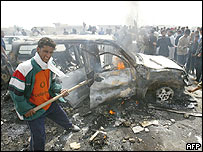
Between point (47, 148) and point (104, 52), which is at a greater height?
point (104, 52)

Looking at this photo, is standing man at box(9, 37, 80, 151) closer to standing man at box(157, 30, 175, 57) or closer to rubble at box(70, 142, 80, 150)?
rubble at box(70, 142, 80, 150)

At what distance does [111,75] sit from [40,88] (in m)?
1.82

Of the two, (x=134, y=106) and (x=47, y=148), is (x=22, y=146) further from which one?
(x=134, y=106)

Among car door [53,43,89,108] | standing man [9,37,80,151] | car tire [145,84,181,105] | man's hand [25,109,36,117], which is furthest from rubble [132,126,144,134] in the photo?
man's hand [25,109,36,117]

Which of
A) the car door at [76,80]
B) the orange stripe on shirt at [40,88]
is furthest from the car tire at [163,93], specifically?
the orange stripe on shirt at [40,88]

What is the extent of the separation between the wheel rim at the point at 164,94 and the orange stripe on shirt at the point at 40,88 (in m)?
2.92

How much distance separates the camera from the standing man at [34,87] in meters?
1.91

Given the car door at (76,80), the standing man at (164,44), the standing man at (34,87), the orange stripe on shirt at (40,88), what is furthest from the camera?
the standing man at (164,44)

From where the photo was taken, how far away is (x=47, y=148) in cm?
266

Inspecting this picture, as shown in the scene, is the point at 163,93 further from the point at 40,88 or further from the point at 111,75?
the point at 40,88

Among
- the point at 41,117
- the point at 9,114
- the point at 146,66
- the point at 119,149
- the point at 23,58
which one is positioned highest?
the point at 23,58

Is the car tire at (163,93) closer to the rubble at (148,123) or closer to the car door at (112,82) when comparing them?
the car door at (112,82)

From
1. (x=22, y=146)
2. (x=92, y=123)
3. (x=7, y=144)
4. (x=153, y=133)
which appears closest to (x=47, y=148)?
(x=22, y=146)

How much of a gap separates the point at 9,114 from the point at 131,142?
301 cm
